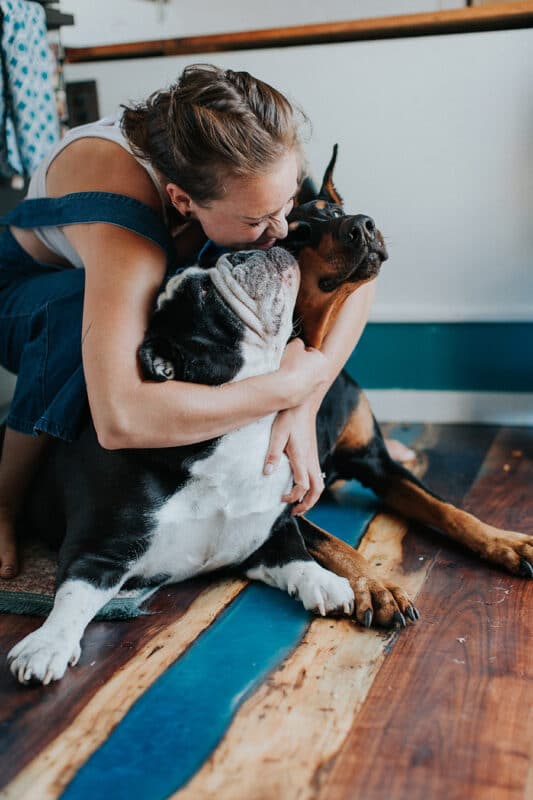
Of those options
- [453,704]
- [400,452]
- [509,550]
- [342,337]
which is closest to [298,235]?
[342,337]

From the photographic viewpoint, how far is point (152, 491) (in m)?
1.57

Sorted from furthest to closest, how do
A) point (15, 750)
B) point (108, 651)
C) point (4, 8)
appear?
point (4, 8), point (108, 651), point (15, 750)

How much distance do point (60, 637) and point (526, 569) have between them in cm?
92

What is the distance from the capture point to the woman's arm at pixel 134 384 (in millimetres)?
1517

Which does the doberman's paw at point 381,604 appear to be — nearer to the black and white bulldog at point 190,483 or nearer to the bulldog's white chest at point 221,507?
the black and white bulldog at point 190,483

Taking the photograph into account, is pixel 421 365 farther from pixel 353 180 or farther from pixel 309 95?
pixel 309 95

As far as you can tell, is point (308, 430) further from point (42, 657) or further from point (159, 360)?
point (42, 657)

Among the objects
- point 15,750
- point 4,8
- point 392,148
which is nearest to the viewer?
point 15,750

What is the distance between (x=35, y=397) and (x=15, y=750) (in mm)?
805

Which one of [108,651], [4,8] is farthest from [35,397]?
[4,8]

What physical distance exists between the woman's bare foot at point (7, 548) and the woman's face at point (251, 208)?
0.82m

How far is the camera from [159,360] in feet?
5.00

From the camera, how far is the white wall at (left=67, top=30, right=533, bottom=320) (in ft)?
8.70

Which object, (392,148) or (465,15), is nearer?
(465,15)
